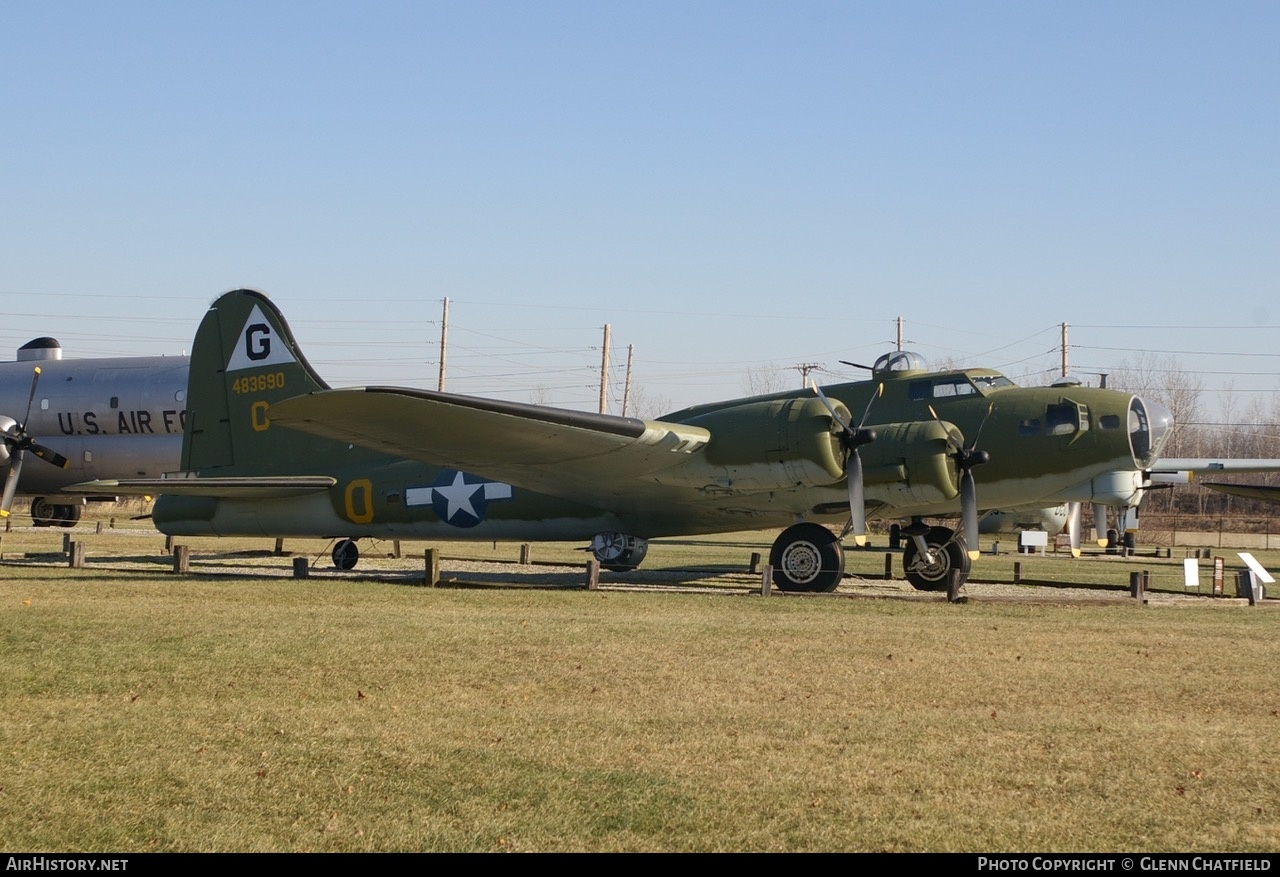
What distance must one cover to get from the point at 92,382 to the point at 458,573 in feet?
98.0

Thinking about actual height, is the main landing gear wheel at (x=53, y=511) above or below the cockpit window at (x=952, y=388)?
below

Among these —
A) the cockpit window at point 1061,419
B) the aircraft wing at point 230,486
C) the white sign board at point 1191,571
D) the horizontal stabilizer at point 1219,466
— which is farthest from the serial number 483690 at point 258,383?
the horizontal stabilizer at point 1219,466

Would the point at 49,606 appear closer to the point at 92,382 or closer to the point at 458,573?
the point at 458,573

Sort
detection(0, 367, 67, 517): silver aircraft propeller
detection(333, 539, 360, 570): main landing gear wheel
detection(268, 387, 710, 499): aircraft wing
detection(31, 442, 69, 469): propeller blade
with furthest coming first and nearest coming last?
detection(0, 367, 67, 517): silver aircraft propeller → detection(31, 442, 69, 469): propeller blade → detection(333, 539, 360, 570): main landing gear wheel → detection(268, 387, 710, 499): aircraft wing

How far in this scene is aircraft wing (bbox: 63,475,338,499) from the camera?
72.4 ft

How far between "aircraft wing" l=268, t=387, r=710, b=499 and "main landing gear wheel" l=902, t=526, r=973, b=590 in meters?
5.44

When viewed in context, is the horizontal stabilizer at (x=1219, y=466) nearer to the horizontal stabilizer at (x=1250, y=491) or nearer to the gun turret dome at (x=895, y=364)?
the horizontal stabilizer at (x=1250, y=491)

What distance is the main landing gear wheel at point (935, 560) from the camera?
73.1 ft

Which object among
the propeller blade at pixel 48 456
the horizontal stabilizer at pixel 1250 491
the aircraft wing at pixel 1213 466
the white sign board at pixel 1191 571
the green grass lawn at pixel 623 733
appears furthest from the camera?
the propeller blade at pixel 48 456

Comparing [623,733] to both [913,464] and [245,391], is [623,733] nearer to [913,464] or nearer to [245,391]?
[913,464]

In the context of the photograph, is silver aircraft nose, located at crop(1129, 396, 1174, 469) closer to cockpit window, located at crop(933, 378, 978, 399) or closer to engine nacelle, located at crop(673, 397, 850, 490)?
cockpit window, located at crop(933, 378, 978, 399)

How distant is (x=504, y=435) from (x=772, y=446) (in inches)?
163

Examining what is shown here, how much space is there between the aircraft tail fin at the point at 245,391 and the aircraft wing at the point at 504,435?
4.93m

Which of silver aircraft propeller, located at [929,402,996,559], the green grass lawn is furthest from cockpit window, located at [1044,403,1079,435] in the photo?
the green grass lawn
